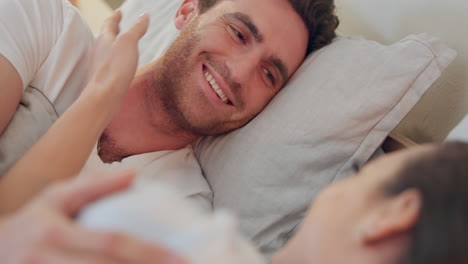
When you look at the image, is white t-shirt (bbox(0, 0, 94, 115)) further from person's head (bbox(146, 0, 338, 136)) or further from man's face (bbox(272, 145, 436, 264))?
man's face (bbox(272, 145, 436, 264))

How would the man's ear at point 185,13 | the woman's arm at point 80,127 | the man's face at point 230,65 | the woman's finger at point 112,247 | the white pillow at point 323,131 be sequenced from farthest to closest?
the man's ear at point 185,13
the man's face at point 230,65
the white pillow at point 323,131
the woman's arm at point 80,127
the woman's finger at point 112,247

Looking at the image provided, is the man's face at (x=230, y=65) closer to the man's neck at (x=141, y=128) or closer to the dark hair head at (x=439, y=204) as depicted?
the man's neck at (x=141, y=128)

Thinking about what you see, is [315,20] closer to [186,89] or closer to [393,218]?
[186,89]

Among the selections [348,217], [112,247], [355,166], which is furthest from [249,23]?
[112,247]

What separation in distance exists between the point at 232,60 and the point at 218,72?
5 cm

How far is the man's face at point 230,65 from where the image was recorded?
45.2 inches

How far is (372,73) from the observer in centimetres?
107

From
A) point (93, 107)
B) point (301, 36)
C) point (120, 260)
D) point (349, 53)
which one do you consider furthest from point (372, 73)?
point (120, 260)

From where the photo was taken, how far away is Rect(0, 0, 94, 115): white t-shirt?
39.9 inches

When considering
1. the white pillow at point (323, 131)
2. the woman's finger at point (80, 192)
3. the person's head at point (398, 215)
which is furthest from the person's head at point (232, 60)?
the woman's finger at point (80, 192)

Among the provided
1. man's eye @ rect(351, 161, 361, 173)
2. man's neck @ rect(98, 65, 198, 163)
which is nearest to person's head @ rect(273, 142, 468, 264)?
man's eye @ rect(351, 161, 361, 173)

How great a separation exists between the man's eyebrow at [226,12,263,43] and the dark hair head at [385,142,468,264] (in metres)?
0.69

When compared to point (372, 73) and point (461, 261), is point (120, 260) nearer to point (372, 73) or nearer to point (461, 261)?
point (461, 261)

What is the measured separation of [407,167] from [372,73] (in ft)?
1.91
